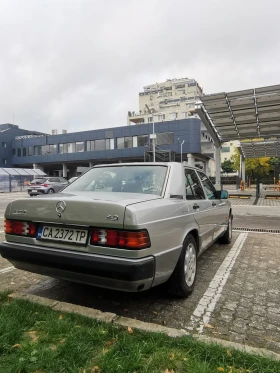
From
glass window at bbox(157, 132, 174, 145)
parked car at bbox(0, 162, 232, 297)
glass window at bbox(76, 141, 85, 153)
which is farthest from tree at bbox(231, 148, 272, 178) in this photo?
parked car at bbox(0, 162, 232, 297)

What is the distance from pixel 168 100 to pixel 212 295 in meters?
86.5

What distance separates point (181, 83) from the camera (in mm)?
87188

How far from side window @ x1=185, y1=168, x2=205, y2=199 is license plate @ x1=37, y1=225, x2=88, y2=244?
1.44 metres

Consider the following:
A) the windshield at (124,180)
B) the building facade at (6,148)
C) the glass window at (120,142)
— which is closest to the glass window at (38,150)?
the building facade at (6,148)

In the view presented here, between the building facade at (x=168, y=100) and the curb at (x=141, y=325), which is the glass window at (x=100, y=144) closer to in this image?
the building facade at (x=168, y=100)

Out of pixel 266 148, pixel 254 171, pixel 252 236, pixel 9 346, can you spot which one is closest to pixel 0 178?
pixel 266 148

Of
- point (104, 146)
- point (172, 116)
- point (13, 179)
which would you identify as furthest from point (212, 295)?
point (172, 116)

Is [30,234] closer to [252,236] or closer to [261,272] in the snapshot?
[261,272]

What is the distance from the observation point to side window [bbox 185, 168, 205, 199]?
147 inches

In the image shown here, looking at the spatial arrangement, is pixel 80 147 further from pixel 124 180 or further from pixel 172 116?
pixel 124 180

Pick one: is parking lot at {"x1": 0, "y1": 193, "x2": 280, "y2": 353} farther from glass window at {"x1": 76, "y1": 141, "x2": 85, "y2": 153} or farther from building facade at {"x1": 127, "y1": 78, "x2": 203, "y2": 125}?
building facade at {"x1": 127, "y1": 78, "x2": 203, "y2": 125}

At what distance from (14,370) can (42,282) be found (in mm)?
1971

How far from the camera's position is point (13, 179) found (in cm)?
3444

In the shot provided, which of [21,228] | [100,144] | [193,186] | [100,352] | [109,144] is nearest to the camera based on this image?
[100,352]
